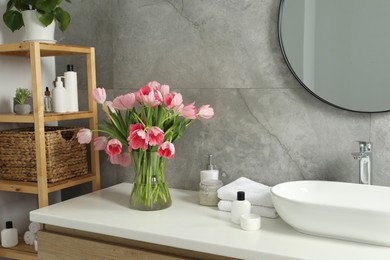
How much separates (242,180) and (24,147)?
94 centimetres

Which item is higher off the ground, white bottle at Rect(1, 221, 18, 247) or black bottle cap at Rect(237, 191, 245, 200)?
black bottle cap at Rect(237, 191, 245, 200)

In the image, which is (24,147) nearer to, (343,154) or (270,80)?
(270,80)

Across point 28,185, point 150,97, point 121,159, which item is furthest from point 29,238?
point 150,97

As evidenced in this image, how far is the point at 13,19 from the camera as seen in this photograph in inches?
77.2

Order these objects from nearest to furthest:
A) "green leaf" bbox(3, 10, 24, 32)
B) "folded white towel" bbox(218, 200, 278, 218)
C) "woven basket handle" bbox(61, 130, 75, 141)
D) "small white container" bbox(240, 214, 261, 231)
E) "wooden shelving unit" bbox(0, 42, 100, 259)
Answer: "small white container" bbox(240, 214, 261, 231) → "folded white towel" bbox(218, 200, 278, 218) → "wooden shelving unit" bbox(0, 42, 100, 259) → "green leaf" bbox(3, 10, 24, 32) → "woven basket handle" bbox(61, 130, 75, 141)

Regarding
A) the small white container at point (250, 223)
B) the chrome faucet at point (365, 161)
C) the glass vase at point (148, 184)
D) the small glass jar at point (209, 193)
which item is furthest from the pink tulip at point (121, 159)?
the chrome faucet at point (365, 161)

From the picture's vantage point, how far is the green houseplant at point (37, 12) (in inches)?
74.3

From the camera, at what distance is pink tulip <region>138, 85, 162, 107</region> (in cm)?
165

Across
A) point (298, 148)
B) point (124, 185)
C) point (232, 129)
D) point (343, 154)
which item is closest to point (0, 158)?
point (124, 185)

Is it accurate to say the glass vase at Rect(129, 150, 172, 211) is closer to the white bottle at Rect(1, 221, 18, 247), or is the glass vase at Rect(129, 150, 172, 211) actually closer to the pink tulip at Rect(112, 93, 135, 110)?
the pink tulip at Rect(112, 93, 135, 110)

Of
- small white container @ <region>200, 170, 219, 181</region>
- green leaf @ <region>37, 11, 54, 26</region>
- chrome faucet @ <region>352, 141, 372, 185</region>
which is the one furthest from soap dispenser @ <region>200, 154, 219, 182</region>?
green leaf @ <region>37, 11, 54, 26</region>

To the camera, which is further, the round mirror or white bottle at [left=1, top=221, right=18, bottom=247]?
white bottle at [left=1, top=221, right=18, bottom=247]

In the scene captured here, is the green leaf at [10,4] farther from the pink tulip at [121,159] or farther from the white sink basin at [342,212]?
the white sink basin at [342,212]

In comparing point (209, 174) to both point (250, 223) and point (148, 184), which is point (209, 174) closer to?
point (148, 184)
